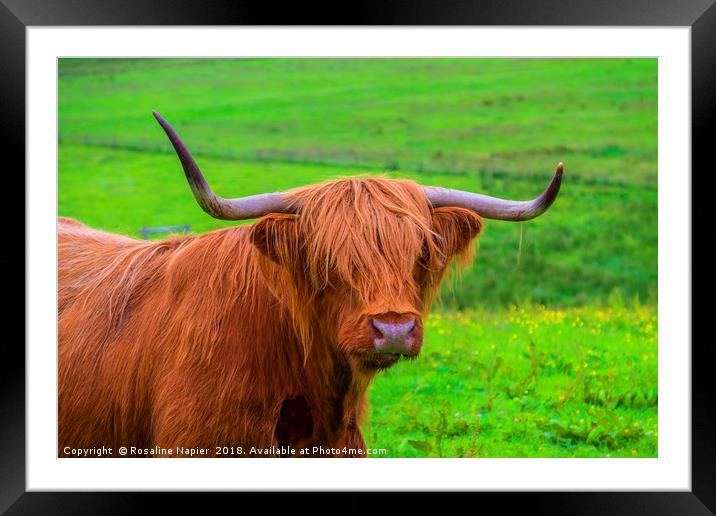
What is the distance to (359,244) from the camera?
4117mm

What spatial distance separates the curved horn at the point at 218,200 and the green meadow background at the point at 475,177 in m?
0.90

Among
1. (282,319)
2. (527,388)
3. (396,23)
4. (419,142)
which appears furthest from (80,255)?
(419,142)

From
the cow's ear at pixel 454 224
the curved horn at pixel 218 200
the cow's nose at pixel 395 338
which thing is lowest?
the cow's nose at pixel 395 338

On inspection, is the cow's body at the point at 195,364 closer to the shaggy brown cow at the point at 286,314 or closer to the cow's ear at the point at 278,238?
the shaggy brown cow at the point at 286,314

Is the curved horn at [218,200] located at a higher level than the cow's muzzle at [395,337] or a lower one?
higher

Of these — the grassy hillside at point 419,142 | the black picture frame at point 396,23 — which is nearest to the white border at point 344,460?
the black picture frame at point 396,23

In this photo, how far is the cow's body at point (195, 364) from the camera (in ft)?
14.0

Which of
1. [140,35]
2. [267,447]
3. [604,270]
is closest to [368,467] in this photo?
[267,447]

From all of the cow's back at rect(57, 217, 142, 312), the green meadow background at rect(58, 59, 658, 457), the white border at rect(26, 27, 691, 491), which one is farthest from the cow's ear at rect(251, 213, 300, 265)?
the cow's back at rect(57, 217, 142, 312)

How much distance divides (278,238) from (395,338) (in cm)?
73

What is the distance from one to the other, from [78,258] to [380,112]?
2476mm

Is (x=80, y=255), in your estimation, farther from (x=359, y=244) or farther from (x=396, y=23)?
(x=396, y=23)

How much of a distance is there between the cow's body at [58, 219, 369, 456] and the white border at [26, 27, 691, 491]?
7.0 inches

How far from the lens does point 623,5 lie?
4.17 meters
